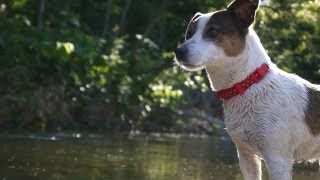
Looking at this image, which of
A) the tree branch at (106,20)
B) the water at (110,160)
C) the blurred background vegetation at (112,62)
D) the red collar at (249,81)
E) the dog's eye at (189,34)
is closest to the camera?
the red collar at (249,81)

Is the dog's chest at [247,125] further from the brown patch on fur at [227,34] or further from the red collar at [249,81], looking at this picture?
the brown patch on fur at [227,34]

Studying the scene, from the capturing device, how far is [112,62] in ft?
56.9

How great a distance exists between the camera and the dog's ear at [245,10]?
6199 millimetres

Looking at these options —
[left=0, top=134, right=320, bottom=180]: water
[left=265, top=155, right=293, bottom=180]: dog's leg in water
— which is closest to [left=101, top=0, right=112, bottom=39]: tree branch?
[left=0, top=134, right=320, bottom=180]: water

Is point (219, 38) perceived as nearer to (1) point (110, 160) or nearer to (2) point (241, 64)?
(2) point (241, 64)

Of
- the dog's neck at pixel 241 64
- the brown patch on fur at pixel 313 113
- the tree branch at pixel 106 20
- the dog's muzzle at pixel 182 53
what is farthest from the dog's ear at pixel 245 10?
the tree branch at pixel 106 20

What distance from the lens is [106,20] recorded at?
67.3ft

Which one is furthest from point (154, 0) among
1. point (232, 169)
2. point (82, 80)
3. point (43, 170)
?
point (43, 170)

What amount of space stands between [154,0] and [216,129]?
4669 millimetres

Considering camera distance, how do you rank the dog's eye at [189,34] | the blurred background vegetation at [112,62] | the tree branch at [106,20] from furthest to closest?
1. the tree branch at [106,20]
2. the blurred background vegetation at [112,62]
3. the dog's eye at [189,34]

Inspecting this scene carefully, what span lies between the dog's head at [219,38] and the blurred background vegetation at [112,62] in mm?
8784

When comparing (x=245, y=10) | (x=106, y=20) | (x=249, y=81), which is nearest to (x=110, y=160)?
(x=249, y=81)

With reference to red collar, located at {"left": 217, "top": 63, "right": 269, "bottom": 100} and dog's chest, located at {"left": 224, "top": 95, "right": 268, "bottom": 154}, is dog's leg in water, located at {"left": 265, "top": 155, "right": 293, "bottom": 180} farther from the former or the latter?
red collar, located at {"left": 217, "top": 63, "right": 269, "bottom": 100}

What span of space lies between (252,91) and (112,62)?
36.9 feet
